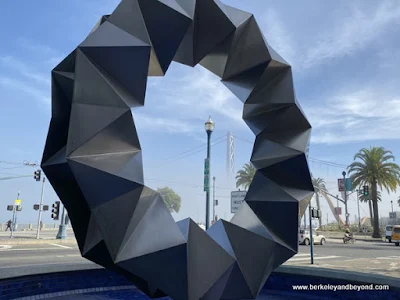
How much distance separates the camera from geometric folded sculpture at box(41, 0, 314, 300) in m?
3.73

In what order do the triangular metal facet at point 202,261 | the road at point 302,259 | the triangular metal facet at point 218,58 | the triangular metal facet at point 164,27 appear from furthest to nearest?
the road at point 302,259 < the triangular metal facet at point 218,58 < the triangular metal facet at point 164,27 < the triangular metal facet at point 202,261

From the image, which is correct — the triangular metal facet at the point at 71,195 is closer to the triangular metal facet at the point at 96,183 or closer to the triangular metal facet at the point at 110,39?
the triangular metal facet at the point at 96,183

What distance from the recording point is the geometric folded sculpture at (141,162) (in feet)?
12.3

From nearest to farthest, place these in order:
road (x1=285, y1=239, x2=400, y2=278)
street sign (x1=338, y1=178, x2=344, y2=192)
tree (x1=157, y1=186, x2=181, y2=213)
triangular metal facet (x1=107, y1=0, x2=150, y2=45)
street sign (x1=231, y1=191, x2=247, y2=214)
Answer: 1. triangular metal facet (x1=107, y1=0, x2=150, y2=45)
2. road (x1=285, y1=239, x2=400, y2=278)
3. street sign (x1=231, y1=191, x2=247, y2=214)
4. street sign (x1=338, y1=178, x2=344, y2=192)
5. tree (x1=157, y1=186, x2=181, y2=213)

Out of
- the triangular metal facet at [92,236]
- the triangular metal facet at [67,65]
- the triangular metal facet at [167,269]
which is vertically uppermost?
the triangular metal facet at [67,65]

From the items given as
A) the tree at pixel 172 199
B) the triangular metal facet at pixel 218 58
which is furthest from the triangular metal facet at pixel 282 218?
the tree at pixel 172 199

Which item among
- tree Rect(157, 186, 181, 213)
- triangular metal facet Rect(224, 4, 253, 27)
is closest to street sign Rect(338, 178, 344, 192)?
triangular metal facet Rect(224, 4, 253, 27)

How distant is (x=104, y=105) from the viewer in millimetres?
3844

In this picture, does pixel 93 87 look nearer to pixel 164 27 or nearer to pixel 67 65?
pixel 67 65

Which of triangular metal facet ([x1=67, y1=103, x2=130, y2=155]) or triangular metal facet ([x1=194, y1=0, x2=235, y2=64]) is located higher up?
triangular metal facet ([x1=194, y1=0, x2=235, y2=64])

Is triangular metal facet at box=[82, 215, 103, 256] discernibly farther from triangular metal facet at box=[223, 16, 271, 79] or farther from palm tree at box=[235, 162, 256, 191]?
palm tree at box=[235, 162, 256, 191]

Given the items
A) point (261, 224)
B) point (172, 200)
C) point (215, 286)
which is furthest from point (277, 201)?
→ point (172, 200)

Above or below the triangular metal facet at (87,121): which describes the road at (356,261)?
below

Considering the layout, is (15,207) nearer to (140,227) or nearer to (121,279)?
(121,279)
